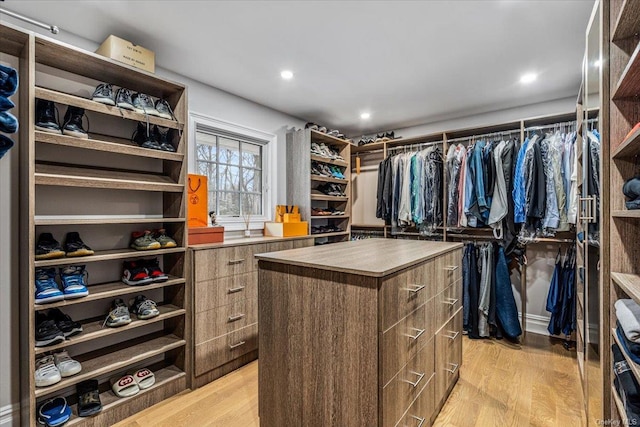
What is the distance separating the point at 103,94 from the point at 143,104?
0.76ft

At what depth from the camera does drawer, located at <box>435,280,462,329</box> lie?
5.92 feet

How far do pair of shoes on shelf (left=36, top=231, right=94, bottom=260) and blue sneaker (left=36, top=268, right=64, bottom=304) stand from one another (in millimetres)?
140

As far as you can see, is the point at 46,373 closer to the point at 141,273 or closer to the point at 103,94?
the point at 141,273

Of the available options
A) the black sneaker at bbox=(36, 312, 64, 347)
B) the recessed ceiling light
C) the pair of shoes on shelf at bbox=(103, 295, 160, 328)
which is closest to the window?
the pair of shoes on shelf at bbox=(103, 295, 160, 328)

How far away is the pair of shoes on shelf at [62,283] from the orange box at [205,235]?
0.68 meters

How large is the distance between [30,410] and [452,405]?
237cm

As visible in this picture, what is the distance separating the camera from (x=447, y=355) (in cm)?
196

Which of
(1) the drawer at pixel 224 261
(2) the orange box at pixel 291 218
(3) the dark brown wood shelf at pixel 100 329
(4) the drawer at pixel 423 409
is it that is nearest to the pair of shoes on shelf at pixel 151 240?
(1) the drawer at pixel 224 261

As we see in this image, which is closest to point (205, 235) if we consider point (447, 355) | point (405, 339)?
point (405, 339)

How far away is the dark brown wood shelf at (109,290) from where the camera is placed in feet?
5.56

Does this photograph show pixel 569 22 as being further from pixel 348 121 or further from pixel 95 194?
pixel 95 194

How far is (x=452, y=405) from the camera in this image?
1993 millimetres

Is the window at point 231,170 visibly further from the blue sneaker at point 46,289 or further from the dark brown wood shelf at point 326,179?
the blue sneaker at point 46,289

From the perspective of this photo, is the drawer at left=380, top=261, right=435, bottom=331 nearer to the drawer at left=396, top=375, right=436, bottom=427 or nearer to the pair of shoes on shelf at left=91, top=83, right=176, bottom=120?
the drawer at left=396, top=375, right=436, bottom=427
